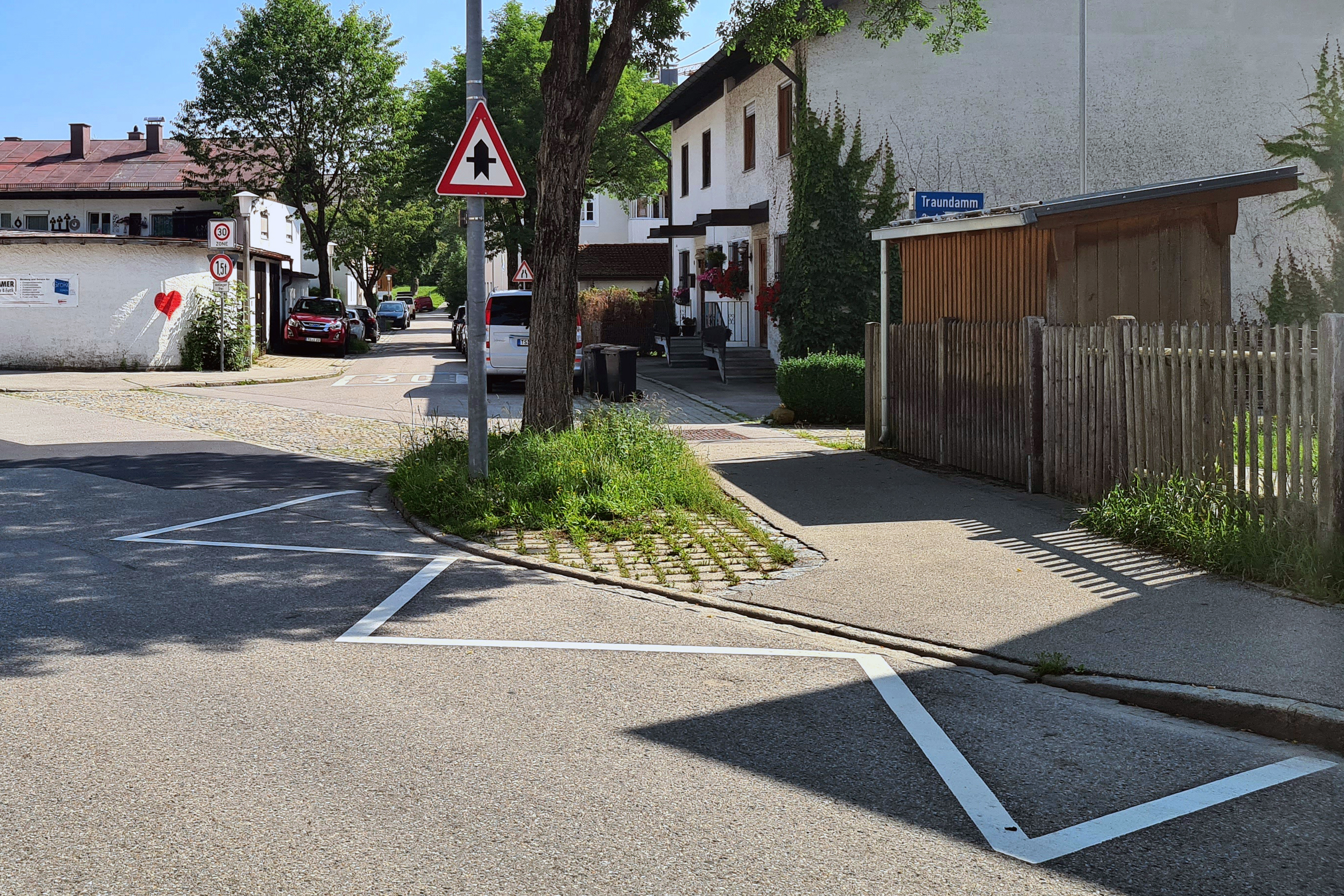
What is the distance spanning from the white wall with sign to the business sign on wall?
0.04 feet

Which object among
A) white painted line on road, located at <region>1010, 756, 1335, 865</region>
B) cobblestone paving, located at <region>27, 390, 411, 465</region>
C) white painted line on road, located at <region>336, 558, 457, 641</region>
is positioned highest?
cobblestone paving, located at <region>27, 390, 411, 465</region>

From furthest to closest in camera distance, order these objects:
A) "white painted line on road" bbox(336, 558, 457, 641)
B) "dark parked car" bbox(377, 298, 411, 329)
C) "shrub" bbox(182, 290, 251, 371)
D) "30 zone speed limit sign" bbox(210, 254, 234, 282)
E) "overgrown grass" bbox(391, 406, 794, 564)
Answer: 1. "dark parked car" bbox(377, 298, 411, 329)
2. "shrub" bbox(182, 290, 251, 371)
3. "30 zone speed limit sign" bbox(210, 254, 234, 282)
4. "overgrown grass" bbox(391, 406, 794, 564)
5. "white painted line on road" bbox(336, 558, 457, 641)

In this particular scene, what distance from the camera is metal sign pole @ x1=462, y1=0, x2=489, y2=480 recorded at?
35.6 feet

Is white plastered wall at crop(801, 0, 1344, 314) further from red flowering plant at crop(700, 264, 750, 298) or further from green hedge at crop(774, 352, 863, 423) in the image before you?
green hedge at crop(774, 352, 863, 423)

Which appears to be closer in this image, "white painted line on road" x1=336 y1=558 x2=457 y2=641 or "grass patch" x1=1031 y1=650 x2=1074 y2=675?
"grass patch" x1=1031 y1=650 x2=1074 y2=675

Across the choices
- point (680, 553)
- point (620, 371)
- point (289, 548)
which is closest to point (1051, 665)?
point (680, 553)

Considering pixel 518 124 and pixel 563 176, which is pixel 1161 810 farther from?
pixel 518 124

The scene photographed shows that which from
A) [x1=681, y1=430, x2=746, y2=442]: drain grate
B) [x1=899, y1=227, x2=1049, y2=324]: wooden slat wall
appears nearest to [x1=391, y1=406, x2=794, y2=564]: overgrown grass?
[x1=899, y1=227, x2=1049, y2=324]: wooden slat wall

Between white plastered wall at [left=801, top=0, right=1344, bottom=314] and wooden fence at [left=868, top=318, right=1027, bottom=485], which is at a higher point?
white plastered wall at [left=801, top=0, right=1344, bottom=314]

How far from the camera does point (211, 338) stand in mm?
30625

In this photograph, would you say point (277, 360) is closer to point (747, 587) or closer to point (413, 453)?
point (413, 453)

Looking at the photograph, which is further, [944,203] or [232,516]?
[944,203]

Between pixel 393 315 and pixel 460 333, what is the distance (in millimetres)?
35910

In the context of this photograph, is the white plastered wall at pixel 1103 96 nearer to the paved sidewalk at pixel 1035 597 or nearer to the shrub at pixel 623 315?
the paved sidewalk at pixel 1035 597
